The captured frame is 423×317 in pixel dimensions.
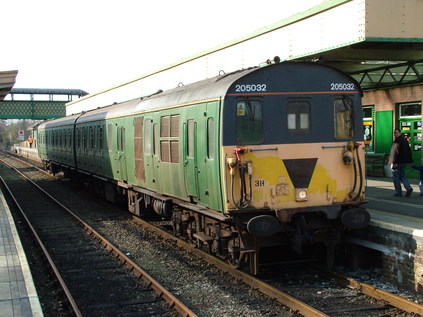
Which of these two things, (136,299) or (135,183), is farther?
(135,183)

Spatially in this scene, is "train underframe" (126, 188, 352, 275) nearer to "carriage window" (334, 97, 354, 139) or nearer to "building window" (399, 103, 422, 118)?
"carriage window" (334, 97, 354, 139)

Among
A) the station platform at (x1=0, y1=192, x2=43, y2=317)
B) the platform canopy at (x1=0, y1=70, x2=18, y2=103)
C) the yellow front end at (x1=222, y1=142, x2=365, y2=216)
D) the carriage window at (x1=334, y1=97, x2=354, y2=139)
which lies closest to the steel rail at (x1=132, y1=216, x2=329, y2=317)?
the yellow front end at (x1=222, y1=142, x2=365, y2=216)

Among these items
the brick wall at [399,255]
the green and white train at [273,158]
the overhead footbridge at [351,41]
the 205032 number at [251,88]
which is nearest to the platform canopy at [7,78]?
the overhead footbridge at [351,41]

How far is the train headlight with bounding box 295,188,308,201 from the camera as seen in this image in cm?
768

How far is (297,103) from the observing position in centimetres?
787

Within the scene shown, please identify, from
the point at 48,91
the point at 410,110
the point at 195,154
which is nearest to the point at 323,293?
the point at 195,154

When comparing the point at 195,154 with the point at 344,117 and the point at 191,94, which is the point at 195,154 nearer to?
the point at 191,94

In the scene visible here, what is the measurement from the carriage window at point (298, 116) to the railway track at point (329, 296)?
2.29 meters

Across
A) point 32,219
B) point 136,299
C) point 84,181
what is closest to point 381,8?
point 136,299

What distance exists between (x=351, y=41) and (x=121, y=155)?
6.68 meters

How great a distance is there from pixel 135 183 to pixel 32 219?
13.4 ft

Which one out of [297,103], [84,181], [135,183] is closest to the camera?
[297,103]

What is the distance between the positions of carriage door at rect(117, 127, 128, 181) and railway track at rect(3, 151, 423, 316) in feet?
19.7

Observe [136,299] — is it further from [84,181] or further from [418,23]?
[84,181]
